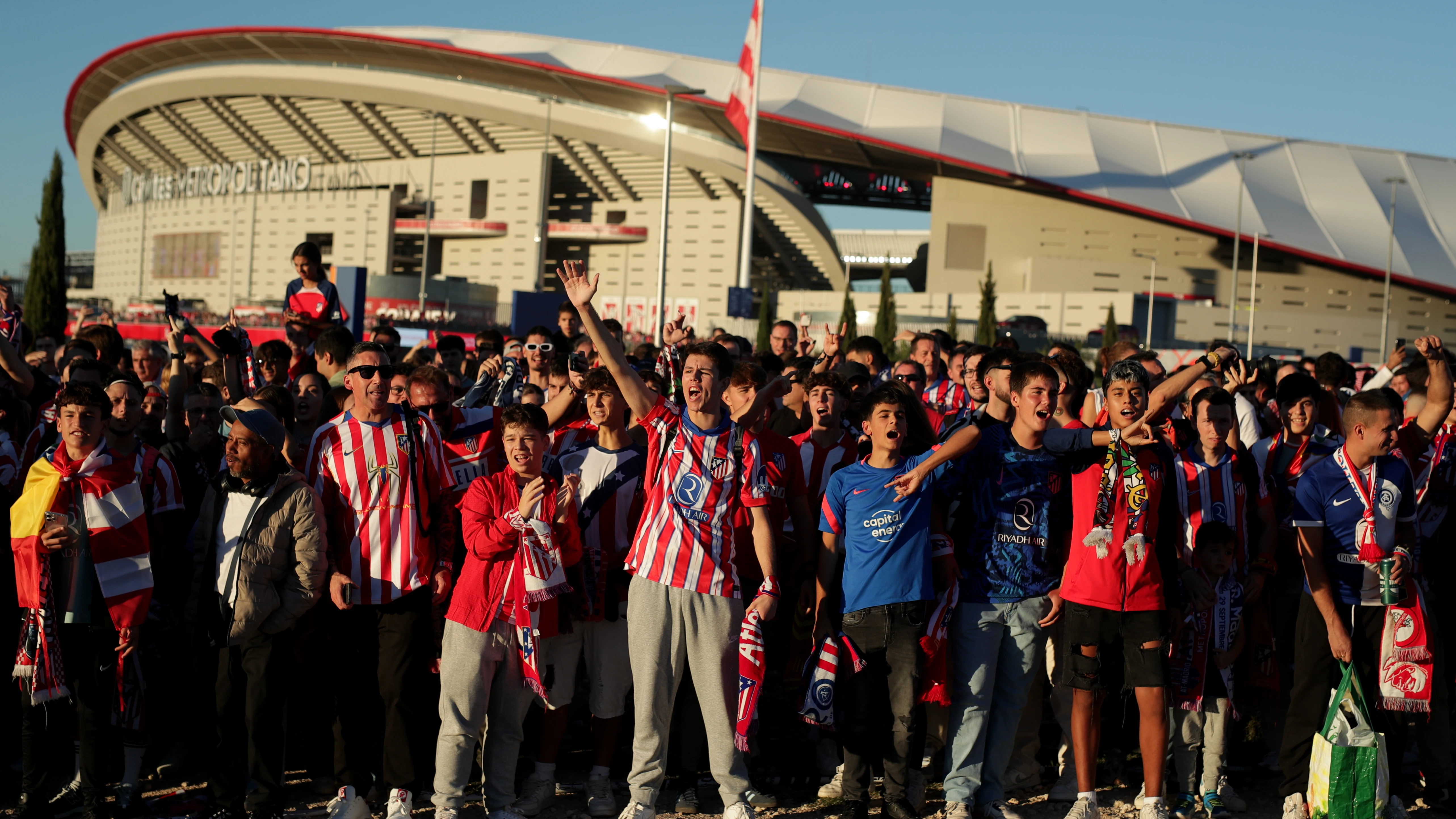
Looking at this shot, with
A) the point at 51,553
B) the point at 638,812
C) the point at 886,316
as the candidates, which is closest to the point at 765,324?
the point at 886,316

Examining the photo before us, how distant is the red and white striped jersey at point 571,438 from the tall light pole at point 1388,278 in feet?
130

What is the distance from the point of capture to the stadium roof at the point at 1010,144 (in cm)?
4303

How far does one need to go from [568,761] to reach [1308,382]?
13.4ft

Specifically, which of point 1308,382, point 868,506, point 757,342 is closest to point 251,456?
point 868,506

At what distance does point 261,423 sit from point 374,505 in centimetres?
52

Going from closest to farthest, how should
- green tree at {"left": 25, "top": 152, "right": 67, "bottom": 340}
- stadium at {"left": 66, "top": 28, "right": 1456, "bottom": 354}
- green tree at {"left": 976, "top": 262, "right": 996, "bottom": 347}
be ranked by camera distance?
green tree at {"left": 25, "top": 152, "right": 67, "bottom": 340}
green tree at {"left": 976, "top": 262, "right": 996, "bottom": 347}
stadium at {"left": 66, "top": 28, "right": 1456, "bottom": 354}

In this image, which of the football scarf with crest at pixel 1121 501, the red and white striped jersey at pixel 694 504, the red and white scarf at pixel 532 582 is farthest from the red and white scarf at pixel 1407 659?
the red and white scarf at pixel 532 582

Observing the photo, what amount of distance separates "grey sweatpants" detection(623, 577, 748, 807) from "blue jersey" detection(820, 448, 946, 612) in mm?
497

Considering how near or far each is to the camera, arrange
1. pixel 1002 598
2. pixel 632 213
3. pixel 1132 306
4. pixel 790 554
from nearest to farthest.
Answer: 1. pixel 1002 598
2. pixel 790 554
3. pixel 1132 306
4. pixel 632 213

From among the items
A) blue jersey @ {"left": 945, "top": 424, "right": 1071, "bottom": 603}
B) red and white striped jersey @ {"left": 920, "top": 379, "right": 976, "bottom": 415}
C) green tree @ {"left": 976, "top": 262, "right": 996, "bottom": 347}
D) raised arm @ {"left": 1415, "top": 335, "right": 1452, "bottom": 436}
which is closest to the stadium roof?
green tree @ {"left": 976, "top": 262, "right": 996, "bottom": 347}

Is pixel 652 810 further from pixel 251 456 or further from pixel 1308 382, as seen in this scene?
pixel 1308 382

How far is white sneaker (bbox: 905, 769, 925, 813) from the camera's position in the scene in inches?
173

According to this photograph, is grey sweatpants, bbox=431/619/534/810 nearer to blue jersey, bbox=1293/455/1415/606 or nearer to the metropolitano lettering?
blue jersey, bbox=1293/455/1415/606

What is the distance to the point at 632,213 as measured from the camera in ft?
161
